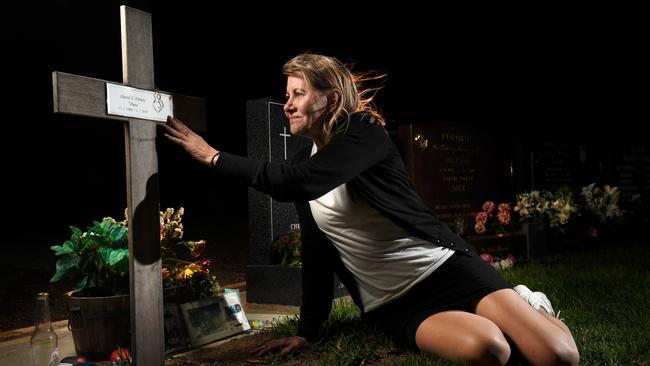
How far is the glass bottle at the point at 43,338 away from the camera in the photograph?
3125 millimetres

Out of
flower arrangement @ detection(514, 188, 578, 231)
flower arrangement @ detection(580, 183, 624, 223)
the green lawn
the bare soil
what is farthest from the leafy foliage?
flower arrangement @ detection(580, 183, 624, 223)

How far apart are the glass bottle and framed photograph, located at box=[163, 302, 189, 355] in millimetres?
585

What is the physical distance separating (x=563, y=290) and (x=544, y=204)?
4.00m

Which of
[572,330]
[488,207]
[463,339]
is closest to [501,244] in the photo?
[488,207]

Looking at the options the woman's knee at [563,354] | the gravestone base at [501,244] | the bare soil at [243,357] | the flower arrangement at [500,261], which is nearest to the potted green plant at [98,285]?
the bare soil at [243,357]

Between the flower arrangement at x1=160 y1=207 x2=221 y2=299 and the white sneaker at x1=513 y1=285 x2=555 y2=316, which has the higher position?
the flower arrangement at x1=160 y1=207 x2=221 y2=299

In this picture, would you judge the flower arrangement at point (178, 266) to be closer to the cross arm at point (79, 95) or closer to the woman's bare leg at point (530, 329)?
the cross arm at point (79, 95)

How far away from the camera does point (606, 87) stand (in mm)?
18062

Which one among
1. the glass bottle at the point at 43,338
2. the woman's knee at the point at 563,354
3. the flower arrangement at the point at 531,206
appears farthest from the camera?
the flower arrangement at the point at 531,206

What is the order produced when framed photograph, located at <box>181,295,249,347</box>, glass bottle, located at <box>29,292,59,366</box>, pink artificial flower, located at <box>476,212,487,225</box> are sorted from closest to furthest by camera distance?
glass bottle, located at <box>29,292,59,366</box> → framed photograph, located at <box>181,295,249,347</box> → pink artificial flower, located at <box>476,212,487,225</box>

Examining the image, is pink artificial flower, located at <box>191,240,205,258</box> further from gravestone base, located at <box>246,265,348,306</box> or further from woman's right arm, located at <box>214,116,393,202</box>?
woman's right arm, located at <box>214,116,393,202</box>

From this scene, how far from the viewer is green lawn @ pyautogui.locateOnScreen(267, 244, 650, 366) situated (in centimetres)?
301

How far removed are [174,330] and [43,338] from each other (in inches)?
27.5

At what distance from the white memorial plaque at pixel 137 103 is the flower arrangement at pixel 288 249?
2.52m
